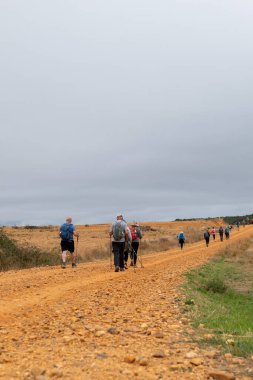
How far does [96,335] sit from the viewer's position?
6586mm

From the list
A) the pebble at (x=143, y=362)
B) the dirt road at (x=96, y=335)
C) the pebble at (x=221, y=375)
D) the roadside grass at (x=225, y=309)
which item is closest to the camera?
the pebble at (x=221, y=375)

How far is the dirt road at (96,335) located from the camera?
4971 millimetres

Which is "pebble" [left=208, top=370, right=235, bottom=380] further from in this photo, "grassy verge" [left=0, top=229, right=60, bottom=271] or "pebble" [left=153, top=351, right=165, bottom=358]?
"grassy verge" [left=0, top=229, right=60, bottom=271]

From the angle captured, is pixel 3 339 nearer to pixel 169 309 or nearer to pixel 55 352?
pixel 55 352

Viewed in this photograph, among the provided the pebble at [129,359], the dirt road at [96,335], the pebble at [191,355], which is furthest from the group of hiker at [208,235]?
the pebble at [129,359]

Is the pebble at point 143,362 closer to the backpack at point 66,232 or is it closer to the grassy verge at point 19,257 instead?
the backpack at point 66,232

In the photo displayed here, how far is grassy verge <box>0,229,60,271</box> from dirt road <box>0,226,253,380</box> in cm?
831

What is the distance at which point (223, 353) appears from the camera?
229 inches

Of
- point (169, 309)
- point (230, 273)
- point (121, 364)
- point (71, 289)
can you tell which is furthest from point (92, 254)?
point (121, 364)

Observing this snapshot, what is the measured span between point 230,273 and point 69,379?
62.1 feet

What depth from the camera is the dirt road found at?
4.97 metres

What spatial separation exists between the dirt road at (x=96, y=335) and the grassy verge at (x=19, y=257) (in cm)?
831

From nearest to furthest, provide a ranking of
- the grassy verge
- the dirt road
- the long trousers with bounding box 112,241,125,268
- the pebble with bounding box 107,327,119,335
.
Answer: the dirt road
the pebble with bounding box 107,327,119,335
the long trousers with bounding box 112,241,125,268
the grassy verge

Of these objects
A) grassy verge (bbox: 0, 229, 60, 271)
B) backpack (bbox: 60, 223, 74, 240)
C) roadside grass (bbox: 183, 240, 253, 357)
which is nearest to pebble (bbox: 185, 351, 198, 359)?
roadside grass (bbox: 183, 240, 253, 357)
